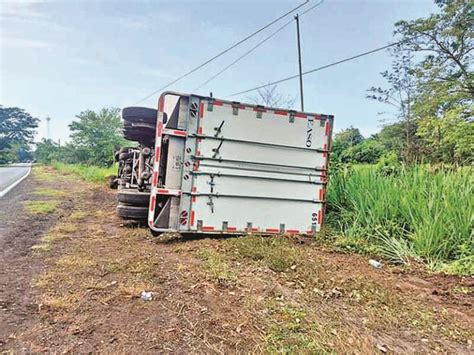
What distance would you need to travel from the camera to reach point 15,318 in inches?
88.9

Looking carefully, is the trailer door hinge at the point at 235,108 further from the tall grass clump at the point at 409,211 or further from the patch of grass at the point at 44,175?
the patch of grass at the point at 44,175

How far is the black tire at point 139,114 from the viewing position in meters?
5.79

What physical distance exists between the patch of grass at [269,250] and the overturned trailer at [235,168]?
1.27 ft

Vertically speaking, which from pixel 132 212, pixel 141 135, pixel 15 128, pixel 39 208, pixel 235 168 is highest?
pixel 15 128

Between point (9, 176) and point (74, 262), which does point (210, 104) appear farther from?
point (9, 176)

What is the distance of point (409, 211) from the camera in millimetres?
4473

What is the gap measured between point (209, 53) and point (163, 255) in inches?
566

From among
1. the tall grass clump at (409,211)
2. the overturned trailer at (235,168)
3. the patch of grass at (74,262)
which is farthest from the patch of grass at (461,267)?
the patch of grass at (74,262)

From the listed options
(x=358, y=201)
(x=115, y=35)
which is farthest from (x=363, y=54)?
(x=115, y=35)

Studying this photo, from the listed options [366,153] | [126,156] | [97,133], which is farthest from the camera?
[97,133]

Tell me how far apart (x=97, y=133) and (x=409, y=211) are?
92.0ft

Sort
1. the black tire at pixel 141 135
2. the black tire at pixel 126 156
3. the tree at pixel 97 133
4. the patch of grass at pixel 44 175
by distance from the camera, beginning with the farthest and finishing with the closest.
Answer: the tree at pixel 97 133 → the patch of grass at pixel 44 175 → the black tire at pixel 126 156 → the black tire at pixel 141 135

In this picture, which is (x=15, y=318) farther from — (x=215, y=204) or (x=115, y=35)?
(x=115, y=35)

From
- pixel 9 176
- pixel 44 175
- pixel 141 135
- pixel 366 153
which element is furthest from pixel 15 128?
pixel 141 135
